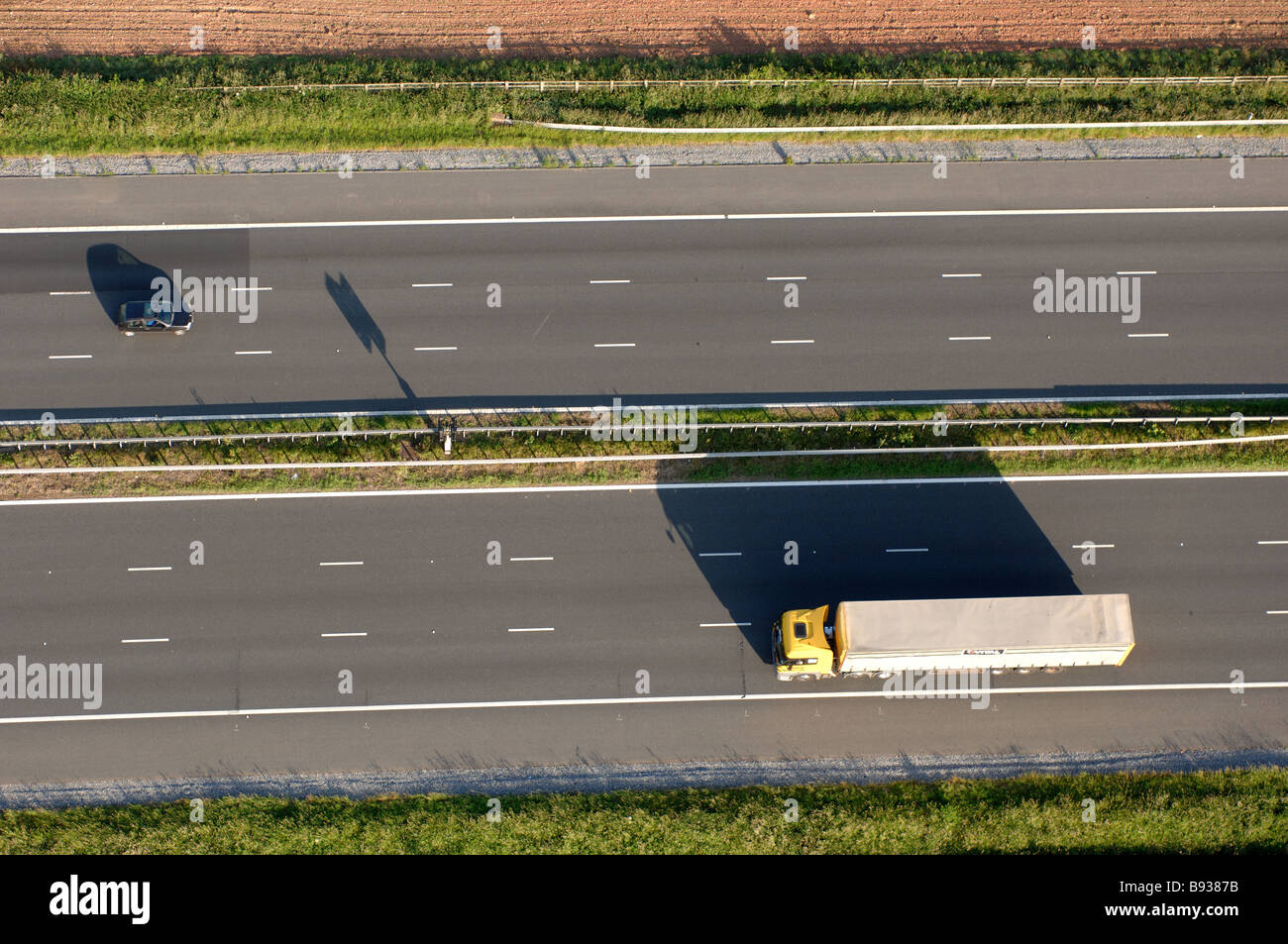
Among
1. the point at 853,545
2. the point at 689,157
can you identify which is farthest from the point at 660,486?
A: the point at 689,157

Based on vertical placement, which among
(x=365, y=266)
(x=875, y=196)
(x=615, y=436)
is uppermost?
(x=875, y=196)

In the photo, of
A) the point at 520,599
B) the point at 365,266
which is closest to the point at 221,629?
the point at 520,599

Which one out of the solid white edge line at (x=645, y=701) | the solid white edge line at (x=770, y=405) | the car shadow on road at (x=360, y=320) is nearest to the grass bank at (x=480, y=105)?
the car shadow on road at (x=360, y=320)

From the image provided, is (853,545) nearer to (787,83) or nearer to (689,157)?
(689,157)

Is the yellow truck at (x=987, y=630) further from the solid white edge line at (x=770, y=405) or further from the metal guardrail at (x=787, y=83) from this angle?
the metal guardrail at (x=787, y=83)

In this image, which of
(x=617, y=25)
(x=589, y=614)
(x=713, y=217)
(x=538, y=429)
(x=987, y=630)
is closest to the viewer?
(x=987, y=630)

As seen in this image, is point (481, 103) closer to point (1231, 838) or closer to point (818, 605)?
point (818, 605)
